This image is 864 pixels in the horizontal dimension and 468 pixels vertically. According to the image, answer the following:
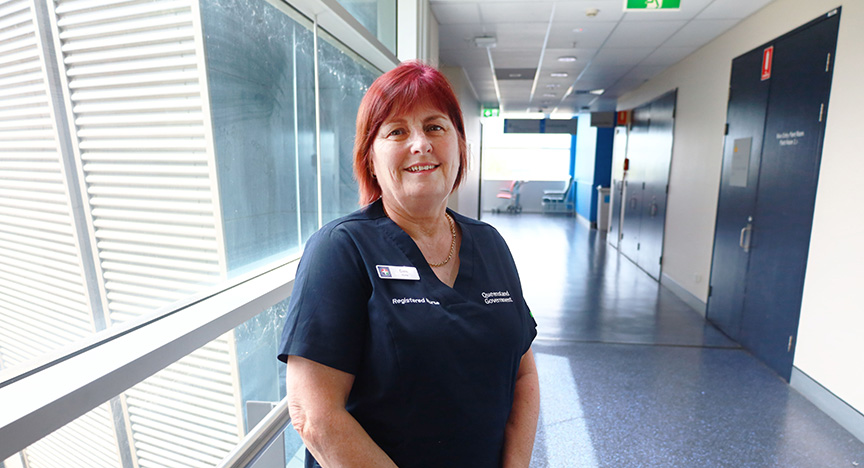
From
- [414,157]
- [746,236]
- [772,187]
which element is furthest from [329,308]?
[746,236]

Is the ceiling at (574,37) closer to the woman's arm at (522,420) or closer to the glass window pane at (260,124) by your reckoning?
the glass window pane at (260,124)

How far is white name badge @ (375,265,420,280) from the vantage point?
3.07 ft


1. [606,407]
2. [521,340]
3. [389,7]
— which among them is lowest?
[606,407]

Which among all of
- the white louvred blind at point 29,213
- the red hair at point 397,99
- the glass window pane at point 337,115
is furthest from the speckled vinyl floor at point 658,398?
the white louvred blind at point 29,213

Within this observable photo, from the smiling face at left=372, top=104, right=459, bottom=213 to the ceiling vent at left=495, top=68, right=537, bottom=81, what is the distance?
660 centimetres

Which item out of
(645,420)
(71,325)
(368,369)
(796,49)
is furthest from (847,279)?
(71,325)

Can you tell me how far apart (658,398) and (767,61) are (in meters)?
2.94

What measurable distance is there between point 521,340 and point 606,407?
7.83 ft

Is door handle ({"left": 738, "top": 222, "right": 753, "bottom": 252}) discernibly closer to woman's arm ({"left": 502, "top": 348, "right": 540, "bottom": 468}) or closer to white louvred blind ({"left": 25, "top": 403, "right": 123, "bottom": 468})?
woman's arm ({"left": 502, "top": 348, "right": 540, "bottom": 468})

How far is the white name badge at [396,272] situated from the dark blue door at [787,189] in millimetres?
3482

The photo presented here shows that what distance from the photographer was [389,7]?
12.7ft

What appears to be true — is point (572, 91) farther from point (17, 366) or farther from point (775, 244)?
point (17, 366)

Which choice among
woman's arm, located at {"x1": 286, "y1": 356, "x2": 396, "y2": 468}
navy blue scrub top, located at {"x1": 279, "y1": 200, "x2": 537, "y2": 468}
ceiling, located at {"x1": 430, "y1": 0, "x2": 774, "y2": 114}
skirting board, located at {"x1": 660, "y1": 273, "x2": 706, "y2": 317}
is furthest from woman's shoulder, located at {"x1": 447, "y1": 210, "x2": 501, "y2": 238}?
skirting board, located at {"x1": 660, "y1": 273, "x2": 706, "y2": 317}

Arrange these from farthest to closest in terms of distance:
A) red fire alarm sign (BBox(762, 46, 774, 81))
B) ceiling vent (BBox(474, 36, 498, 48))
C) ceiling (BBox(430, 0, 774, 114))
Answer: ceiling vent (BBox(474, 36, 498, 48))
ceiling (BBox(430, 0, 774, 114))
red fire alarm sign (BBox(762, 46, 774, 81))
